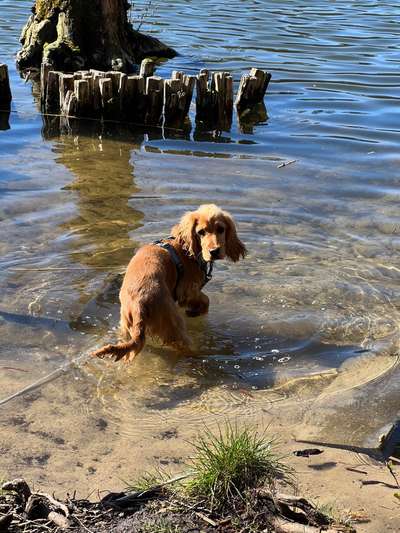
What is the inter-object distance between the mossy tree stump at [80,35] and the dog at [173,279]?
10069mm

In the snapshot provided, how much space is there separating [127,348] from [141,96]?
7967 mm

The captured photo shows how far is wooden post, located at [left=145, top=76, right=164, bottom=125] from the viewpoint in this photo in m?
12.0

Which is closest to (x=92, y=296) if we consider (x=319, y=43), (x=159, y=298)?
(x=159, y=298)

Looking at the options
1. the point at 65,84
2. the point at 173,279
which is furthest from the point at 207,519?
the point at 65,84

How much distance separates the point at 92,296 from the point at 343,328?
2324mm

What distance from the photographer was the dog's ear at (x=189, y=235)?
6.03 metres

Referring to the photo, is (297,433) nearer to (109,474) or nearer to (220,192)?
(109,474)

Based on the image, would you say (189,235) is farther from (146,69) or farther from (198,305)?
(146,69)

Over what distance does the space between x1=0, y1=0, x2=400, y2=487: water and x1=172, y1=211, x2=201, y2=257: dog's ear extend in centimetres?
76

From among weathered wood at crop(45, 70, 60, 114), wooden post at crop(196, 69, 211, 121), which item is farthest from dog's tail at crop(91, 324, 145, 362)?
weathered wood at crop(45, 70, 60, 114)

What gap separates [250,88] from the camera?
13.3 m

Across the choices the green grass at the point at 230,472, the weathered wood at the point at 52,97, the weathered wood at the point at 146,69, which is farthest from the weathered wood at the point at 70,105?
the green grass at the point at 230,472

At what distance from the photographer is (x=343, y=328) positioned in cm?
637

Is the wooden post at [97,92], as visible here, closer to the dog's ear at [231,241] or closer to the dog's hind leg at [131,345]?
the dog's ear at [231,241]
